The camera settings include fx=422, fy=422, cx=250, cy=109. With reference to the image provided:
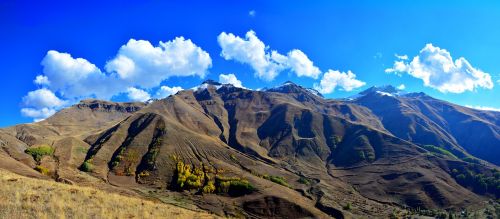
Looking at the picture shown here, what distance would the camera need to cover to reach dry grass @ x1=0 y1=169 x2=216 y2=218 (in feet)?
74.3

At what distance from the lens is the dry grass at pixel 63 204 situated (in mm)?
22656

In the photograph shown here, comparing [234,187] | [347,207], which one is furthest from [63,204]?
[347,207]

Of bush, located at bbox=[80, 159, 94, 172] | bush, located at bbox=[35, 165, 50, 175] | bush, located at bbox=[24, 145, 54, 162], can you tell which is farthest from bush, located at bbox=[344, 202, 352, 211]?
bush, located at bbox=[24, 145, 54, 162]

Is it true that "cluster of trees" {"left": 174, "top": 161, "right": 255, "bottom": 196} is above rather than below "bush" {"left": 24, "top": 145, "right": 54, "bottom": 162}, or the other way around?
below

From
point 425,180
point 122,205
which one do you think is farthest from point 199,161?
point 122,205

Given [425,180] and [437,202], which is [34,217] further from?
[425,180]

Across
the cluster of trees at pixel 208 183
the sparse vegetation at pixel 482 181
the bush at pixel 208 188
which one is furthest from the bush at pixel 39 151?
the sparse vegetation at pixel 482 181

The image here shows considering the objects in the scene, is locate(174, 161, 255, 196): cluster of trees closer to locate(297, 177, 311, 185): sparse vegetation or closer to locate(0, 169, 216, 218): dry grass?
locate(297, 177, 311, 185): sparse vegetation

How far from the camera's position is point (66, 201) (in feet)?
84.6

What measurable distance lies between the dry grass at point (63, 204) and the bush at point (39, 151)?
154959 mm

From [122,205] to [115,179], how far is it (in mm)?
150787

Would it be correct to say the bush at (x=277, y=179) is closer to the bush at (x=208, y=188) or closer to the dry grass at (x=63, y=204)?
the bush at (x=208, y=188)


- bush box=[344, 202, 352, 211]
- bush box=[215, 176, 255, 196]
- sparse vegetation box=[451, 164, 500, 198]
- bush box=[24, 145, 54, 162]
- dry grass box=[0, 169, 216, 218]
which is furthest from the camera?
sparse vegetation box=[451, 164, 500, 198]

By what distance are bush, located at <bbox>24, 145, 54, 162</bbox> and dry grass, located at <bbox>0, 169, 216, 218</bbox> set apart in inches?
6101
